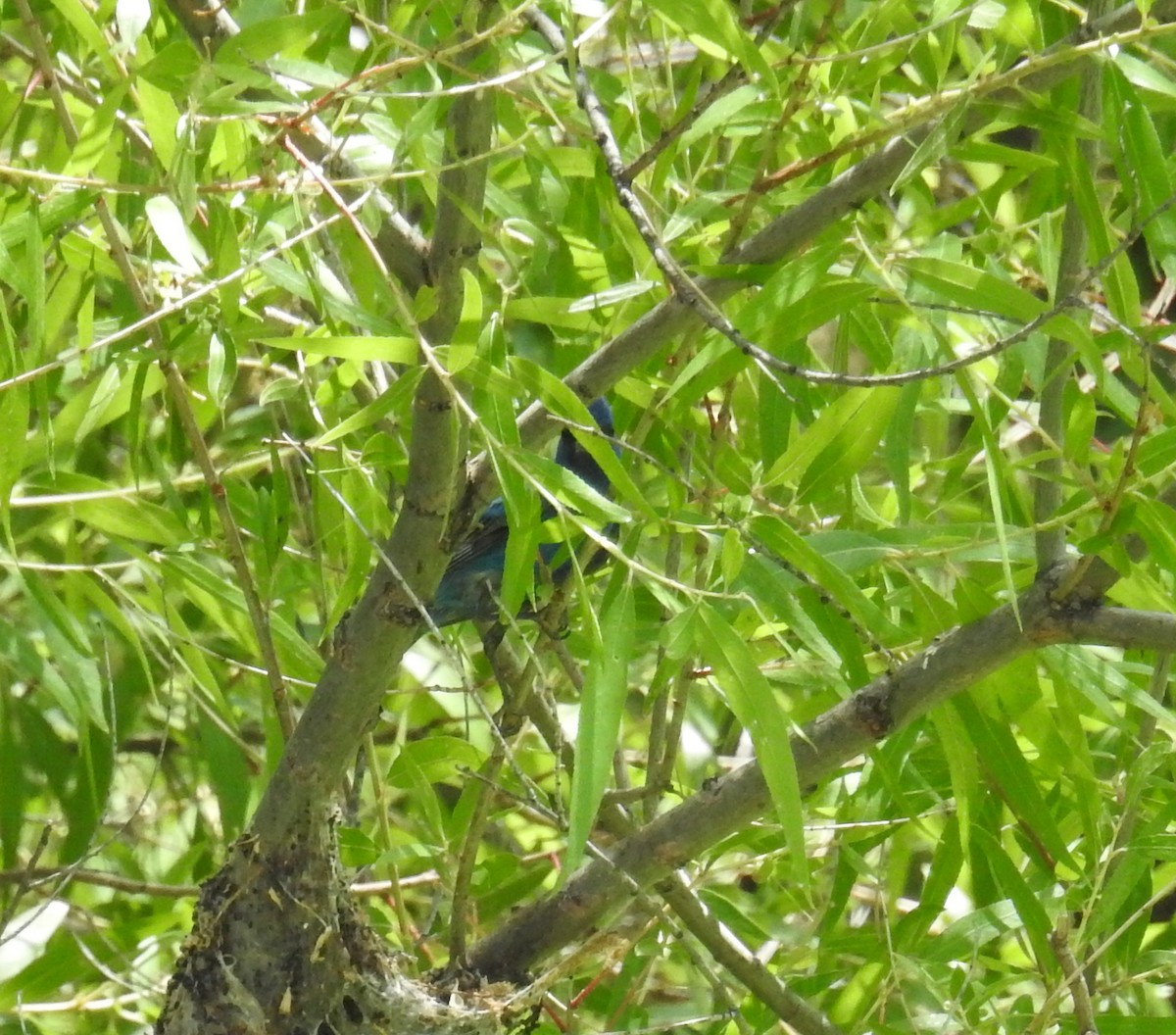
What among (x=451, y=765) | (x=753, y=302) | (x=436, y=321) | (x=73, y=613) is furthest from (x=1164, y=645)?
(x=73, y=613)

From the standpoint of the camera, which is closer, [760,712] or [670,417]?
[760,712]

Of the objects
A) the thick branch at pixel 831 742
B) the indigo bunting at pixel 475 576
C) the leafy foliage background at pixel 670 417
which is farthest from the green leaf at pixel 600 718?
the indigo bunting at pixel 475 576

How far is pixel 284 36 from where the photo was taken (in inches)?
48.5

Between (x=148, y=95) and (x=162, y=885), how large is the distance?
4.27ft

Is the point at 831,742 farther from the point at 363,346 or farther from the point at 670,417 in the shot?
the point at 363,346

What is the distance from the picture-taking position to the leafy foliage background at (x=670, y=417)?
1.25m

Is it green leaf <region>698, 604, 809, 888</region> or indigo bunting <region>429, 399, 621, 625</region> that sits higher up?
green leaf <region>698, 604, 809, 888</region>

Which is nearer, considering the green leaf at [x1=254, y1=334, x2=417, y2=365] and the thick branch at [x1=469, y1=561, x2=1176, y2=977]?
the green leaf at [x1=254, y1=334, x2=417, y2=365]

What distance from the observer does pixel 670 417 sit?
60.1 inches

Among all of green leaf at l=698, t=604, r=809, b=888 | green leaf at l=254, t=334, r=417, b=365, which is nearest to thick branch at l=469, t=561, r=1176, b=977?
green leaf at l=698, t=604, r=809, b=888

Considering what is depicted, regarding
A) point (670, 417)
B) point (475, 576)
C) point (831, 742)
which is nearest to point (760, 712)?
point (831, 742)

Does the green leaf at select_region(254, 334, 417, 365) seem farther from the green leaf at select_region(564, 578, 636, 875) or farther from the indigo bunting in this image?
the indigo bunting

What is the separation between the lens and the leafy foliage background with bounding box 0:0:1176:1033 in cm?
125

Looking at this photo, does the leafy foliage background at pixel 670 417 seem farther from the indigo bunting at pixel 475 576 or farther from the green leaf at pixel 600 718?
the indigo bunting at pixel 475 576
